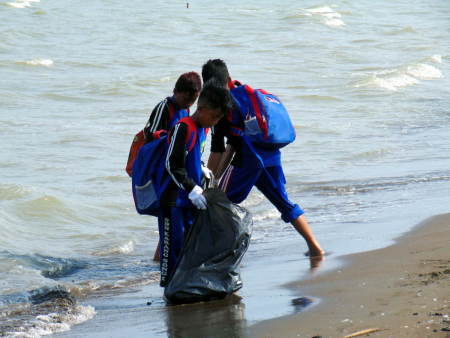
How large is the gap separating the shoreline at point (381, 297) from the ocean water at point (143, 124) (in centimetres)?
68

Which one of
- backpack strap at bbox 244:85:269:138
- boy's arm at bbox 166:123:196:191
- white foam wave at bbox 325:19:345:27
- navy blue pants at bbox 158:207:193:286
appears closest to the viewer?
boy's arm at bbox 166:123:196:191

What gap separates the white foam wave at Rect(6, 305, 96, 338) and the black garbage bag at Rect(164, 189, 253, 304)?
0.57m

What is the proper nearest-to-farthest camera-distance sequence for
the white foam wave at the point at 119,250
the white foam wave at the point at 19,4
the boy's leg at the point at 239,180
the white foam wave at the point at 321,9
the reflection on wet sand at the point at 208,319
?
the reflection on wet sand at the point at 208,319 → the boy's leg at the point at 239,180 → the white foam wave at the point at 119,250 → the white foam wave at the point at 19,4 → the white foam wave at the point at 321,9

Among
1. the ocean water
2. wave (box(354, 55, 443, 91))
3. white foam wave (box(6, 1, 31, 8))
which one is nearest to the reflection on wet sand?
the ocean water

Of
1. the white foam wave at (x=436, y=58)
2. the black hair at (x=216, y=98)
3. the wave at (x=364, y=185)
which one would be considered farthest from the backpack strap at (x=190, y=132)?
the white foam wave at (x=436, y=58)

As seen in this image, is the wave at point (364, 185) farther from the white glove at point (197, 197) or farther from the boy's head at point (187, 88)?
the white glove at point (197, 197)

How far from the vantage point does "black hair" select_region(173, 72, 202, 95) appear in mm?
5285

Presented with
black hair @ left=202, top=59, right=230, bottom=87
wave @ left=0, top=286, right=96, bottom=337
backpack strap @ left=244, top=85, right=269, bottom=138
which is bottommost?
wave @ left=0, top=286, right=96, bottom=337

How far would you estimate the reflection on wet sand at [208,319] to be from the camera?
4338 mm

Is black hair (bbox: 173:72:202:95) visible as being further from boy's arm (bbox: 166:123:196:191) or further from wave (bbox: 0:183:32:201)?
wave (bbox: 0:183:32:201)

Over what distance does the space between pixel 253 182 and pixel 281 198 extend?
0.28 meters

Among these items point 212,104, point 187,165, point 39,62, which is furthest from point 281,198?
point 39,62

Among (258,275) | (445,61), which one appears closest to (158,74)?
(445,61)

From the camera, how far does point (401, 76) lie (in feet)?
→ 67.4
